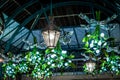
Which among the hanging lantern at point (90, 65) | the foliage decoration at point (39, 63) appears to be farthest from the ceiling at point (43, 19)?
the hanging lantern at point (90, 65)

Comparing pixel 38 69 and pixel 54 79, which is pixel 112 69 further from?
pixel 54 79

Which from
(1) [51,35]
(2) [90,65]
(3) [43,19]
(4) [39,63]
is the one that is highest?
(3) [43,19]

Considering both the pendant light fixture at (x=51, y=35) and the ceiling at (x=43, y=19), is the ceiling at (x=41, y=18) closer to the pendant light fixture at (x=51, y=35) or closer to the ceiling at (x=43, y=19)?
the ceiling at (x=43, y=19)

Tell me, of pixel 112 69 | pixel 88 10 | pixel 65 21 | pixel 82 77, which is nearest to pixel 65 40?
pixel 112 69

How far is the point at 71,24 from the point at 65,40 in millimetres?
4998

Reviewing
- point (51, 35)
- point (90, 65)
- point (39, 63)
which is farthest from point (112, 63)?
point (51, 35)

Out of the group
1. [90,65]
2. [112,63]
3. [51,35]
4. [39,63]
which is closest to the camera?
[51,35]

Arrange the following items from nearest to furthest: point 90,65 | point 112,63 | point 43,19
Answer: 1. point 112,63
2. point 90,65
3. point 43,19

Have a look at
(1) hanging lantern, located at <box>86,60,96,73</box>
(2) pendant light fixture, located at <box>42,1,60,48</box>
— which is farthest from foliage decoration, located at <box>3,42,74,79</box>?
(2) pendant light fixture, located at <box>42,1,60,48</box>

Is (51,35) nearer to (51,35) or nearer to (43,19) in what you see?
(51,35)

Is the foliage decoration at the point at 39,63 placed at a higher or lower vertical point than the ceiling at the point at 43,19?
lower

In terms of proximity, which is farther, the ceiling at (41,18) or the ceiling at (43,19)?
the ceiling at (41,18)

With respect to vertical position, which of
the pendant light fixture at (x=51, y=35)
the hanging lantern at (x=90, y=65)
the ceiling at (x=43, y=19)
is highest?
the ceiling at (x=43, y=19)

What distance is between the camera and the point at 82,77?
1961 centimetres
